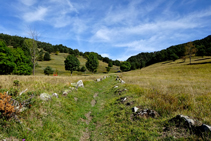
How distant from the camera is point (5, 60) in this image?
32.3 m

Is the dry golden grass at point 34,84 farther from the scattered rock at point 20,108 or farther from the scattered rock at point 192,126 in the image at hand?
the scattered rock at point 192,126

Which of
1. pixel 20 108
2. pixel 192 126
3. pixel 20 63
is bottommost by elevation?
pixel 192 126

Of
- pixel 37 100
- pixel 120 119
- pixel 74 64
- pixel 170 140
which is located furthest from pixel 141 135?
pixel 74 64

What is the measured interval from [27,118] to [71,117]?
280cm

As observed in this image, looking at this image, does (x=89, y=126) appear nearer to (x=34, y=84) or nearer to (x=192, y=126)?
(x=192, y=126)

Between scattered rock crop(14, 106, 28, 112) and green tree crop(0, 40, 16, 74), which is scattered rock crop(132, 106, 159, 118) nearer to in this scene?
scattered rock crop(14, 106, 28, 112)

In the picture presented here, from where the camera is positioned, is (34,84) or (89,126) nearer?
(89,126)

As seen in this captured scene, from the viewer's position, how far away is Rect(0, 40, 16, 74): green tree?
31966 millimetres

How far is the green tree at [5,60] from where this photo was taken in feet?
105

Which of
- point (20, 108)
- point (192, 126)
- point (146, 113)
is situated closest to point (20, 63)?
point (20, 108)

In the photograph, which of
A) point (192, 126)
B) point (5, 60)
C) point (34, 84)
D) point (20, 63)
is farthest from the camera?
point (20, 63)

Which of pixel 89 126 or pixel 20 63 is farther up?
pixel 20 63

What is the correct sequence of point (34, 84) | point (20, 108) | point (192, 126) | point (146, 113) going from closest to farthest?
point (192, 126) → point (20, 108) → point (146, 113) → point (34, 84)

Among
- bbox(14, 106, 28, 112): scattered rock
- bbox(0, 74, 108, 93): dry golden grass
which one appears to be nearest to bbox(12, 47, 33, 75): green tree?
bbox(0, 74, 108, 93): dry golden grass
